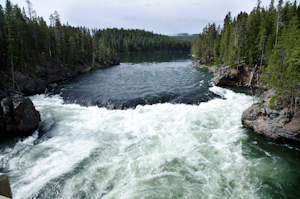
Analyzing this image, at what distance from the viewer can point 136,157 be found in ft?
48.9

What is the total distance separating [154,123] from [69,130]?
10.2m

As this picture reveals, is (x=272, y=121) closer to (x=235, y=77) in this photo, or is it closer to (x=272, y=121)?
(x=272, y=121)

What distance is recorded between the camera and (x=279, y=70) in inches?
825

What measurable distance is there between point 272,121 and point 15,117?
28.1 metres

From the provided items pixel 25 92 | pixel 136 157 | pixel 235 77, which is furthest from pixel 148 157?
pixel 235 77

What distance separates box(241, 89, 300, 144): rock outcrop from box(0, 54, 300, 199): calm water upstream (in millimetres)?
942

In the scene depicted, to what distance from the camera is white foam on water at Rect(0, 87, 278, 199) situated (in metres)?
11.6

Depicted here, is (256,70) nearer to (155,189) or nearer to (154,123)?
(154,123)

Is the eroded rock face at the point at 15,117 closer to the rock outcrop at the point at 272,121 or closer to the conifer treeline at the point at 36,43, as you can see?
the conifer treeline at the point at 36,43

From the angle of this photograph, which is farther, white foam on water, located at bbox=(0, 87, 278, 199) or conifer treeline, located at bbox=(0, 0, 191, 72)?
conifer treeline, located at bbox=(0, 0, 191, 72)

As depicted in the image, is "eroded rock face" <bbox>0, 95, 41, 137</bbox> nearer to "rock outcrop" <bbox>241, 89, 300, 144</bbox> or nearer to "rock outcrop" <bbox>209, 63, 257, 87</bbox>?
"rock outcrop" <bbox>241, 89, 300, 144</bbox>

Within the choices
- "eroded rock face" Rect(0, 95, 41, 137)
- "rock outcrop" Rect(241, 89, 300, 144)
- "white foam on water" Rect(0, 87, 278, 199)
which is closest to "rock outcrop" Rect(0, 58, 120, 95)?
"white foam on water" Rect(0, 87, 278, 199)

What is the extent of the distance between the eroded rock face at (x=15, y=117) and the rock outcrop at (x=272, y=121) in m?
25.3

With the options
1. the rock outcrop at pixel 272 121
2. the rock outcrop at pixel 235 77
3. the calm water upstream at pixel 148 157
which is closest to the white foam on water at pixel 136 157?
the calm water upstream at pixel 148 157
